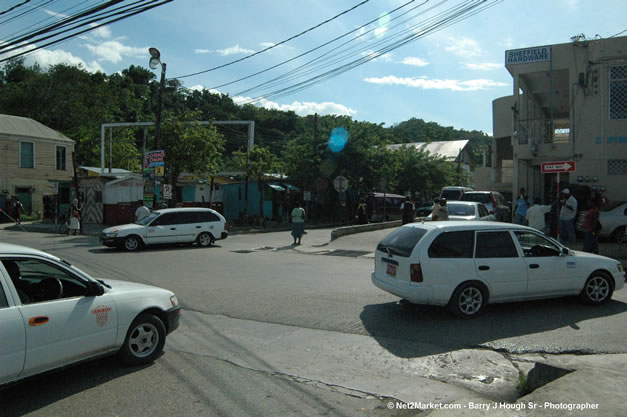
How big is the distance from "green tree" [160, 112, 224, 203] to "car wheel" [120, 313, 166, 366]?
20.7 m

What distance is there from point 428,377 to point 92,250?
603 inches

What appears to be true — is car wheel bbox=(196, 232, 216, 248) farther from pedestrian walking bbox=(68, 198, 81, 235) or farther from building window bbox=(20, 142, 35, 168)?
building window bbox=(20, 142, 35, 168)

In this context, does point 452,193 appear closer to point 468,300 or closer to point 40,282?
point 468,300

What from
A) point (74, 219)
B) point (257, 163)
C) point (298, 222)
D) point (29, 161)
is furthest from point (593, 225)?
point (29, 161)

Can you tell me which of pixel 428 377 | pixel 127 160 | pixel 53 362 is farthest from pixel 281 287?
pixel 127 160

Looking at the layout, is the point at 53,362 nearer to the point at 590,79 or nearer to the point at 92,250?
the point at 92,250

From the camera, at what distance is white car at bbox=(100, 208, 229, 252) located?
1734 centimetres

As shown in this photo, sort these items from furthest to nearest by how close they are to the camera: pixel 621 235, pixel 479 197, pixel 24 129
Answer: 1. pixel 24 129
2. pixel 479 197
3. pixel 621 235

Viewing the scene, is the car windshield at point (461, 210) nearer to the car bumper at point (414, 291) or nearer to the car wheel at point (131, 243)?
the car bumper at point (414, 291)

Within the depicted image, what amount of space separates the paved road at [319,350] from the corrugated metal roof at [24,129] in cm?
3246

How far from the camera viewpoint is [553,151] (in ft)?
67.2

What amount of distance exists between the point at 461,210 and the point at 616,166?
657 cm

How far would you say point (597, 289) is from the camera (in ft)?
27.3

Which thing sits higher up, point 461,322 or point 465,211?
point 465,211
